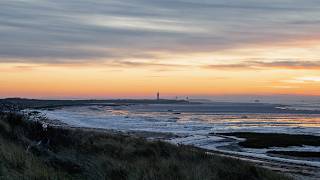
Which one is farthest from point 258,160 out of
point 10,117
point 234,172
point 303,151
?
point 10,117

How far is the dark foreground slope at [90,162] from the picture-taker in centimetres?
1211

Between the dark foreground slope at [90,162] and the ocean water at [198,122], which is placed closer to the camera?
the dark foreground slope at [90,162]

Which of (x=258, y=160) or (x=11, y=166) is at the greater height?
(x=11, y=166)

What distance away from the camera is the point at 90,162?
53.2ft

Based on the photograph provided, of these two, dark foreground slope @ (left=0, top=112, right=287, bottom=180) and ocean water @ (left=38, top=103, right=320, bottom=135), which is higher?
dark foreground slope @ (left=0, top=112, right=287, bottom=180)

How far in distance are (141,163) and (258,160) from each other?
491 inches

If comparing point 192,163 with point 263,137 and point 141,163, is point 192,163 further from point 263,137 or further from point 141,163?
point 263,137

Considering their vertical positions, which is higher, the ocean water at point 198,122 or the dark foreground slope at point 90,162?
the dark foreground slope at point 90,162

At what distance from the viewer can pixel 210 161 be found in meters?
19.3

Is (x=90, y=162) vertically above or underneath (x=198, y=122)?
above

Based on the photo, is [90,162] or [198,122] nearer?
[90,162]

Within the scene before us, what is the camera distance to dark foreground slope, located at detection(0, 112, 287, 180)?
39.7ft

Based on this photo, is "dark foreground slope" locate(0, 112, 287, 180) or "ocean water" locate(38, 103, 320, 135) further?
"ocean water" locate(38, 103, 320, 135)

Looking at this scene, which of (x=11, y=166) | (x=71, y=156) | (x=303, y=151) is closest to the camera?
(x=11, y=166)
